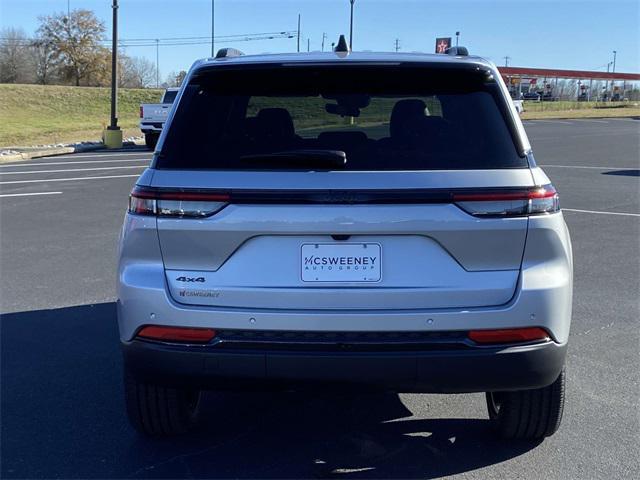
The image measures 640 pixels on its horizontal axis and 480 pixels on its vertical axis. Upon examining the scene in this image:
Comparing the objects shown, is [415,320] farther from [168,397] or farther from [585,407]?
[585,407]

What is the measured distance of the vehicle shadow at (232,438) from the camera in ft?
11.8

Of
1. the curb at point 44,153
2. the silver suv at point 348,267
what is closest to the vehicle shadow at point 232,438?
the silver suv at point 348,267

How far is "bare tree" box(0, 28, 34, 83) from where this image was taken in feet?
306

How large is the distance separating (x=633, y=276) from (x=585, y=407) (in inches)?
142

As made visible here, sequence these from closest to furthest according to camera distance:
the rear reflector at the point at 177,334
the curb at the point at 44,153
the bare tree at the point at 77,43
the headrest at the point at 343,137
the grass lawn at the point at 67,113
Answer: the rear reflector at the point at 177,334 → the headrest at the point at 343,137 → the curb at the point at 44,153 → the grass lawn at the point at 67,113 → the bare tree at the point at 77,43

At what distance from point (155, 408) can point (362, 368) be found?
1197 mm

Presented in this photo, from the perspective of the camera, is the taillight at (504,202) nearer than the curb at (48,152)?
Yes

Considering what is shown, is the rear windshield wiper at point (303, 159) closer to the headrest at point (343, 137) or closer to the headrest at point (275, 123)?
the headrest at point (343, 137)

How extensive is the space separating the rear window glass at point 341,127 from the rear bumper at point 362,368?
0.75 metres

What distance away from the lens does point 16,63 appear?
94312mm

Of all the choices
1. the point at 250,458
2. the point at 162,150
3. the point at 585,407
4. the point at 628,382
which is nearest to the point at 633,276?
the point at 628,382

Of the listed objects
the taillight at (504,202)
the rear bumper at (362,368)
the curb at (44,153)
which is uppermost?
the taillight at (504,202)

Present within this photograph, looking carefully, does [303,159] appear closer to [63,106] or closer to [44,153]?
[44,153]

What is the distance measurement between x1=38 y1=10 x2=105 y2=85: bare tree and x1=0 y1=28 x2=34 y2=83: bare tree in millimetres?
6708
